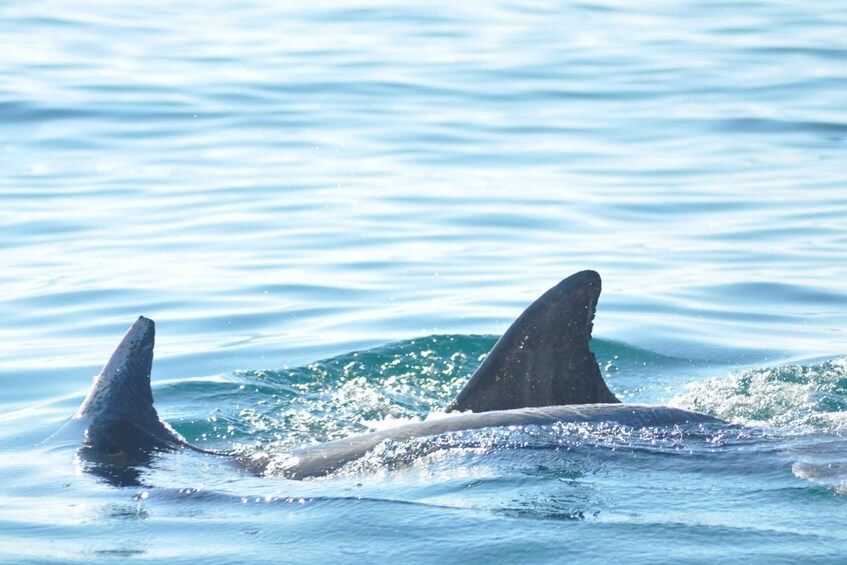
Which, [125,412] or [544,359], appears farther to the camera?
[544,359]

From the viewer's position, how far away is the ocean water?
20.5ft

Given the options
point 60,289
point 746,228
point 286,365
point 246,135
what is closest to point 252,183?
point 246,135

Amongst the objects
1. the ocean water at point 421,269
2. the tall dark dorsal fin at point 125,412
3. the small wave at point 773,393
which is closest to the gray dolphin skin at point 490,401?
the tall dark dorsal fin at point 125,412

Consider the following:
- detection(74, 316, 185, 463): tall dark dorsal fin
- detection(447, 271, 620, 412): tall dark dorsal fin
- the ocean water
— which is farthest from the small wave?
detection(74, 316, 185, 463): tall dark dorsal fin

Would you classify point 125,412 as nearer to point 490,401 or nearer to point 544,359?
point 490,401

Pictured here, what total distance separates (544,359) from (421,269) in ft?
20.2

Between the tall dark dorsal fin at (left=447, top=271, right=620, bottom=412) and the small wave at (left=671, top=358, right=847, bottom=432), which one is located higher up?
the tall dark dorsal fin at (left=447, top=271, right=620, bottom=412)

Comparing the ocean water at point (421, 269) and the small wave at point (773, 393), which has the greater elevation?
the ocean water at point (421, 269)

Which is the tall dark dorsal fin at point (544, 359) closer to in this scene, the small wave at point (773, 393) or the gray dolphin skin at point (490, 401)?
the gray dolphin skin at point (490, 401)

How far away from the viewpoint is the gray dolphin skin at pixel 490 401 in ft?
23.2

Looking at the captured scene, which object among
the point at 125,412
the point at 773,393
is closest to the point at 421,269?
the point at 773,393

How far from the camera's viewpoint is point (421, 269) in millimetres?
13797

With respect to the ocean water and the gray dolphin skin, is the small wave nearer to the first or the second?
the ocean water

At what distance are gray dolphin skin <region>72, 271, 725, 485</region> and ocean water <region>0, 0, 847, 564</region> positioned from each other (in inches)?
5.3
